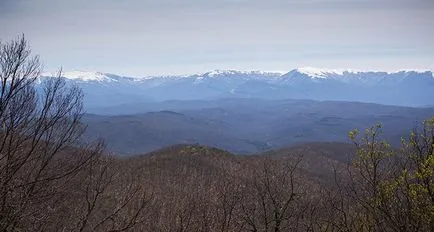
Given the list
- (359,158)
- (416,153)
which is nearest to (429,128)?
(416,153)

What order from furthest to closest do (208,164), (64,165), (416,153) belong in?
(208,164)
(64,165)
(416,153)

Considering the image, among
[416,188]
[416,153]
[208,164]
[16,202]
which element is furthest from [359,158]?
[208,164]

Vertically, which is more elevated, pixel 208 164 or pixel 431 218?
pixel 431 218

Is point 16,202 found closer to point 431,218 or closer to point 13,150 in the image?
point 13,150

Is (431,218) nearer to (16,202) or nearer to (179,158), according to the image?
(16,202)

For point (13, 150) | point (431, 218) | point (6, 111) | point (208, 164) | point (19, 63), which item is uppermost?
point (19, 63)

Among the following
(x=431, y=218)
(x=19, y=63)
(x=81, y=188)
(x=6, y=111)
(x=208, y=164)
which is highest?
(x=19, y=63)

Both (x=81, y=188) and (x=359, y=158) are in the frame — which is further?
(x=81, y=188)

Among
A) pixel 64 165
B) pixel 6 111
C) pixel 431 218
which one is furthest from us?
pixel 64 165

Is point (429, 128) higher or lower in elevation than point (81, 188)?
higher
